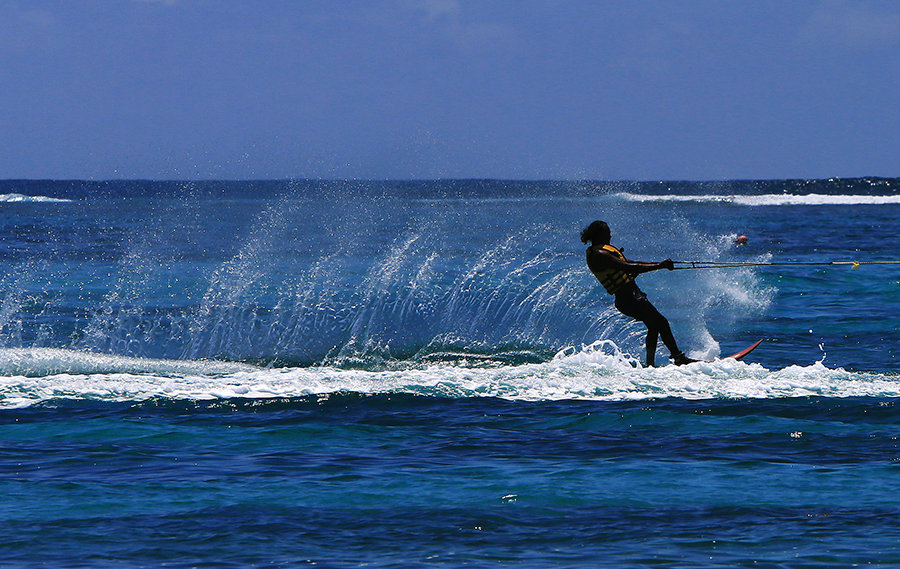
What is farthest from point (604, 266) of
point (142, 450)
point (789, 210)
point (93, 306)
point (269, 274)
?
point (789, 210)

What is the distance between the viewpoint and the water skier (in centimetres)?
1204

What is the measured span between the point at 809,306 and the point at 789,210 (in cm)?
5204

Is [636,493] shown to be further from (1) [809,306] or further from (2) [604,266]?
(1) [809,306]

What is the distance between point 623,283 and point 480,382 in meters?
1.88

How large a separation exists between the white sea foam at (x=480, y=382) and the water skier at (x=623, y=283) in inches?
13.0

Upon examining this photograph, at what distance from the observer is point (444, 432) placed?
33.0ft

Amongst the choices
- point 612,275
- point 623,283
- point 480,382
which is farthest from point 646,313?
point 480,382

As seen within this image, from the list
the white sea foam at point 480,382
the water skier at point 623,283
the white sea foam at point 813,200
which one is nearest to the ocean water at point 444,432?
the white sea foam at point 480,382

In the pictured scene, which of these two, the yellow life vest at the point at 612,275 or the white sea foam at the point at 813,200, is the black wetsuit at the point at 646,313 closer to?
the yellow life vest at the point at 612,275

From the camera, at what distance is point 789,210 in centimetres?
7012

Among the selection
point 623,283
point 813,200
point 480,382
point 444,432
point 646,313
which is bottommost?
point 444,432

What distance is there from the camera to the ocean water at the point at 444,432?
722cm

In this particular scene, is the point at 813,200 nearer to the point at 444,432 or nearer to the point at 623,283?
the point at 623,283

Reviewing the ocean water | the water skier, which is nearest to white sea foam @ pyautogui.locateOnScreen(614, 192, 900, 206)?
the ocean water
